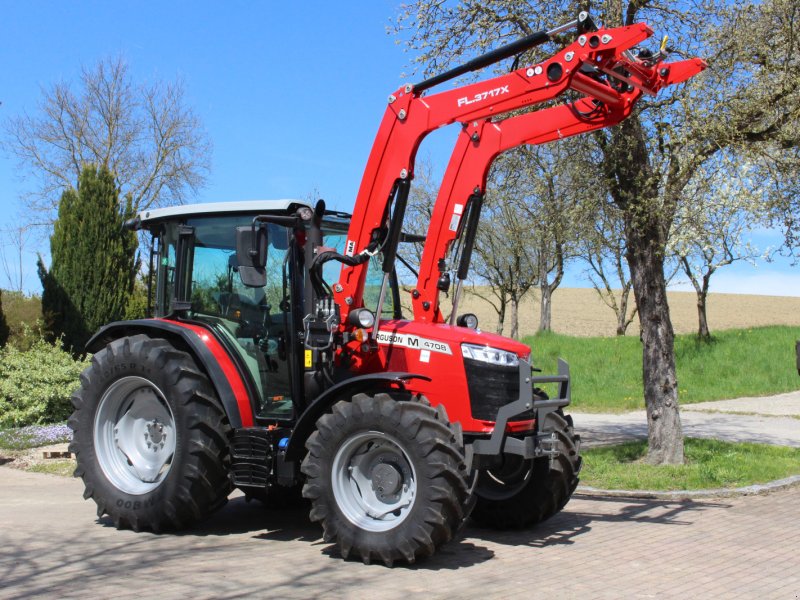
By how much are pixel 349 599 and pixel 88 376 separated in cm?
380

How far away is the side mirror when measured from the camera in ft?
22.5

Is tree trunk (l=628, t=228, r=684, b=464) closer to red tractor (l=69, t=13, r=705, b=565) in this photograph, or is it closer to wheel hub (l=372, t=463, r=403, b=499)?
red tractor (l=69, t=13, r=705, b=565)

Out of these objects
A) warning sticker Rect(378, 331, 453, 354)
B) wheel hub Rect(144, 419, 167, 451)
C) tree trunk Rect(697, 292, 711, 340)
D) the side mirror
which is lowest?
wheel hub Rect(144, 419, 167, 451)

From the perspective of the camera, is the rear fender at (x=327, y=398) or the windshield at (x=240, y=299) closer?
the rear fender at (x=327, y=398)

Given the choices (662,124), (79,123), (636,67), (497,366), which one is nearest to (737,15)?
(662,124)

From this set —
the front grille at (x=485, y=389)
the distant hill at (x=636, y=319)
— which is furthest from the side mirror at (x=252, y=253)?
the distant hill at (x=636, y=319)

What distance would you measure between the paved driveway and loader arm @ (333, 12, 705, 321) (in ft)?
7.09

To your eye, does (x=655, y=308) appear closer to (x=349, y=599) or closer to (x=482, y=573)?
(x=482, y=573)

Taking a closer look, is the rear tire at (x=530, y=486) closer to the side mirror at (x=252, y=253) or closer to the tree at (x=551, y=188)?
the side mirror at (x=252, y=253)

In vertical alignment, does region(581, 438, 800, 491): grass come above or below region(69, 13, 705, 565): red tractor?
below

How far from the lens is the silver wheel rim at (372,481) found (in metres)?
6.57

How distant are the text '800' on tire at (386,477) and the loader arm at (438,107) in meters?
1.30

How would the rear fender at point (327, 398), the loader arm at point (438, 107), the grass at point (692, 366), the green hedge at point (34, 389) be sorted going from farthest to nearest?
1. the grass at point (692, 366)
2. the green hedge at point (34, 389)
3. the loader arm at point (438, 107)
4. the rear fender at point (327, 398)

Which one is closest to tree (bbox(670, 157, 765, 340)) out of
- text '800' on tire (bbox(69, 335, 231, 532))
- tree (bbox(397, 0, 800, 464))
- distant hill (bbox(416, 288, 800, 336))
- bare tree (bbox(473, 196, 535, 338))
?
tree (bbox(397, 0, 800, 464))
